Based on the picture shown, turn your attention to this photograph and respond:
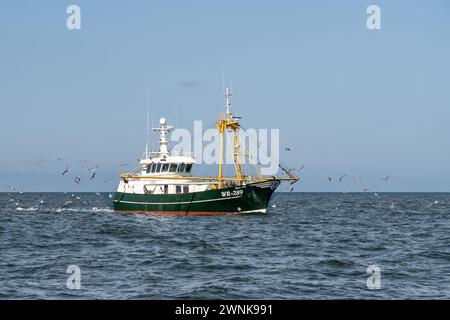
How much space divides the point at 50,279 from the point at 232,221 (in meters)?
29.0

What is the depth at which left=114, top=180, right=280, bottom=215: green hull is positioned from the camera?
5309 centimetres

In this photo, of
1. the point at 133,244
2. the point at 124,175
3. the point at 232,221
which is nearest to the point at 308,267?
the point at 133,244

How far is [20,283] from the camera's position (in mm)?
18719

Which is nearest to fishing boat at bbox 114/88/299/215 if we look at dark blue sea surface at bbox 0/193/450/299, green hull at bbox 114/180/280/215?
green hull at bbox 114/180/280/215

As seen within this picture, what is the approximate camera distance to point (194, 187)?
2148 inches

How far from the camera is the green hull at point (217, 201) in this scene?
5309cm

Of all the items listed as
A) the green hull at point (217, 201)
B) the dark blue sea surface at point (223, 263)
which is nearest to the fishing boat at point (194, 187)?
the green hull at point (217, 201)

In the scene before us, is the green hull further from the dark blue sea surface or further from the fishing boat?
the dark blue sea surface

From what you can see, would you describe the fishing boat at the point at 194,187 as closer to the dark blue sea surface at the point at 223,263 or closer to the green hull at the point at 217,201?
the green hull at the point at 217,201

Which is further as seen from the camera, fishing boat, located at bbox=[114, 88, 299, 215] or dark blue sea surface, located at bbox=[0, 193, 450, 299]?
fishing boat, located at bbox=[114, 88, 299, 215]

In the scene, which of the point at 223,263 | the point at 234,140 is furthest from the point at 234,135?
the point at 223,263

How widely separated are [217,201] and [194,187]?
2.89 m

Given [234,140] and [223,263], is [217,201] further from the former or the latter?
[223,263]

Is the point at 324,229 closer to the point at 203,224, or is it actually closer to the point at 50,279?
the point at 203,224
